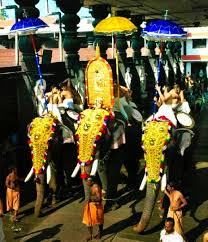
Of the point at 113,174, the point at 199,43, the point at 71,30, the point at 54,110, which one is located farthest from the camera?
the point at 199,43

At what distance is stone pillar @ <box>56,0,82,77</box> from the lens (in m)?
12.3

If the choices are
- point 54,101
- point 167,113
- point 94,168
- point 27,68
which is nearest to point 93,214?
point 94,168

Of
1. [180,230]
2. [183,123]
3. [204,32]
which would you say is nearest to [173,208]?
[180,230]

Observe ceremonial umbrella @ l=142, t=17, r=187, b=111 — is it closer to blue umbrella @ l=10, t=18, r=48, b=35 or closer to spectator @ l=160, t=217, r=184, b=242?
blue umbrella @ l=10, t=18, r=48, b=35

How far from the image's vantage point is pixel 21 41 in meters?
10.3

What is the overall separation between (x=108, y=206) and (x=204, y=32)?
30.0 metres

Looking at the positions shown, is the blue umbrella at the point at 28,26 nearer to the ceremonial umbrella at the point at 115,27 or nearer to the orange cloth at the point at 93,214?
the ceremonial umbrella at the point at 115,27

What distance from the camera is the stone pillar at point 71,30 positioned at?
1234 cm

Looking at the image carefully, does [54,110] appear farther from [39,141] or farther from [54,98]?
[39,141]

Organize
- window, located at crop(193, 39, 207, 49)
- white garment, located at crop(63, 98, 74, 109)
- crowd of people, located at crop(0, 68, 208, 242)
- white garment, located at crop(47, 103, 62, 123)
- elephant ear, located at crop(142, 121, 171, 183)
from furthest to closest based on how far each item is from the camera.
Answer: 1. window, located at crop(193, 39, 207, 49)
2. white garment, located at crop(63, 98, 74, 109)
3. white garment, located at crop(47, 103, 62, 123)
4. elephant ear, located at crop(142, 121, 171, 183)
5. crowd of people, located at crop(0, 68, 208, 242)

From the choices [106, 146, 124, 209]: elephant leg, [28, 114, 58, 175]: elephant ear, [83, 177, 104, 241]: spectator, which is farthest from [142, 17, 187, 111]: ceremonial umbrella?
[83, 177, 104, 241]: spectator

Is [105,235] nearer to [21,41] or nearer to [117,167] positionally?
[117,167]

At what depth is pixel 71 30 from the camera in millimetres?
12578

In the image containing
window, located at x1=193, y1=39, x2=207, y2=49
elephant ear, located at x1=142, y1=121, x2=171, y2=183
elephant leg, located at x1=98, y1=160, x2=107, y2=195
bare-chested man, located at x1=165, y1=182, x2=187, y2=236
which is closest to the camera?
bare-chested man, located at x1=165, y1=182, x2=187, y2=236
